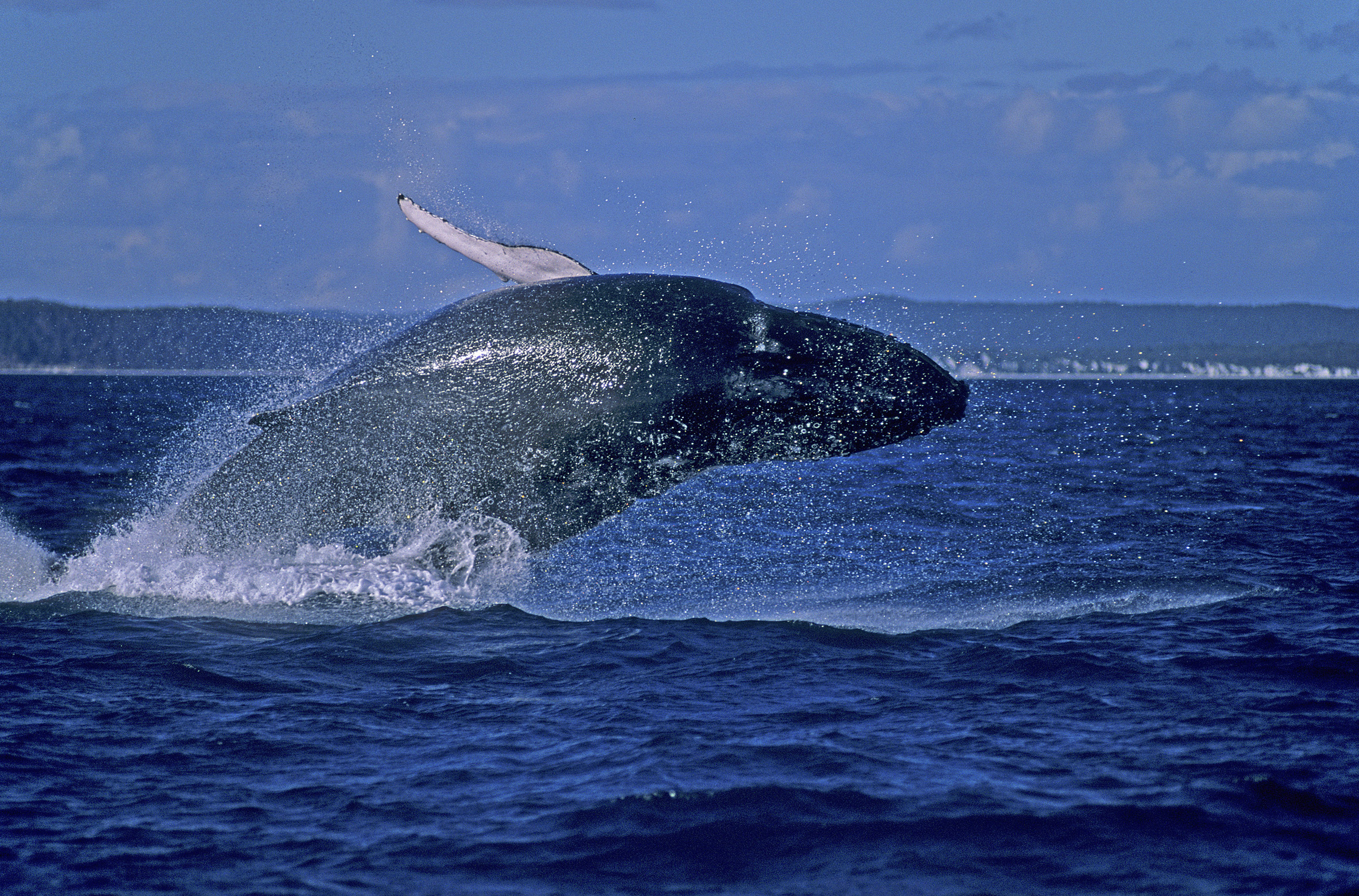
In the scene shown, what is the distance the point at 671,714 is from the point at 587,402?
2.59 metres

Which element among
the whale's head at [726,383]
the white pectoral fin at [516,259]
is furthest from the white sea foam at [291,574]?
the white pectoral fin at [516,259]

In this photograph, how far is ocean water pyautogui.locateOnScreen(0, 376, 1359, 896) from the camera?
621 centimetres

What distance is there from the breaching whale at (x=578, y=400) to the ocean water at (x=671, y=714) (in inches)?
29.9

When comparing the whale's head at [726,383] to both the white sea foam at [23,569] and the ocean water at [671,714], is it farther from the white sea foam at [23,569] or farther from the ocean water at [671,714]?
the white sea foam at [23,569]

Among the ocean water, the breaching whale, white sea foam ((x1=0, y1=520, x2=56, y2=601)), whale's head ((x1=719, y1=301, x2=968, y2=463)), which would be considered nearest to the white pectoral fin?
the breaching whale

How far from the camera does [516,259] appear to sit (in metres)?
10.4

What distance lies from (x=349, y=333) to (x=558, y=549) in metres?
4.51

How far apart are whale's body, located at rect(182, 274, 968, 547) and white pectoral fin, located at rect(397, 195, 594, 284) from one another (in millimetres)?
144

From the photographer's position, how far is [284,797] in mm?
6957

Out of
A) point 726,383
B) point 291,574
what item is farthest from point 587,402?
point 291,574

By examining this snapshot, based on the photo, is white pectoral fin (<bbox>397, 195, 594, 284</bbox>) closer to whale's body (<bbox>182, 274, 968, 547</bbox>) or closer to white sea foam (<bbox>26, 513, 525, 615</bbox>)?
whale's body (<bbox>182, 274, 968, 547</bbox>)

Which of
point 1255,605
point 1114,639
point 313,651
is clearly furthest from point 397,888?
point 1255,605

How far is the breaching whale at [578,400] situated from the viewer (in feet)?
32.3

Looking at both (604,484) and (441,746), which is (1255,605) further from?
(441,746)
